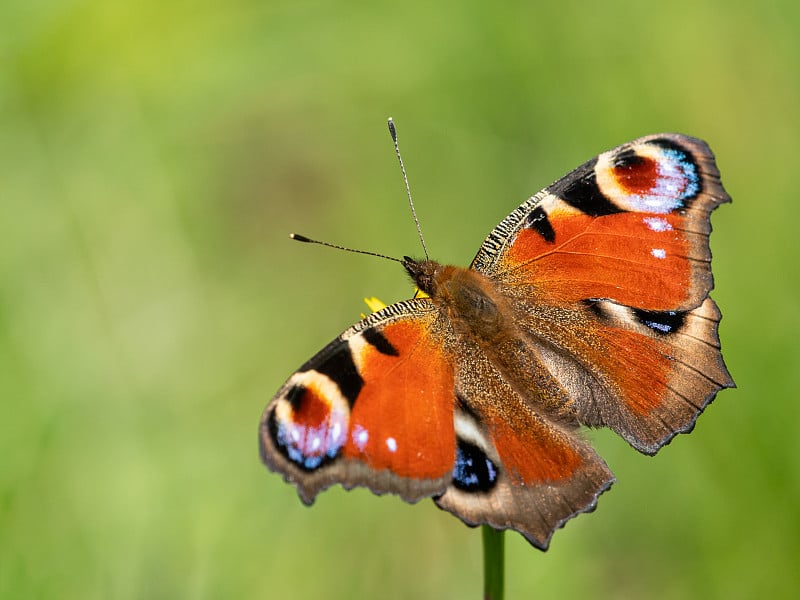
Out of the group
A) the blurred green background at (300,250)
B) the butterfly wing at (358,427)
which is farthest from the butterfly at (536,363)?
the blurred green background at (300,250)

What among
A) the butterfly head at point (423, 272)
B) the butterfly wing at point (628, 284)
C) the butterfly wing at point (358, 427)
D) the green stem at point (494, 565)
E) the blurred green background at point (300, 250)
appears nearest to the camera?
the butterfly wing at point (358, 427)

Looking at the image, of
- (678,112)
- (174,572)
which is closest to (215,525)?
(174,572)

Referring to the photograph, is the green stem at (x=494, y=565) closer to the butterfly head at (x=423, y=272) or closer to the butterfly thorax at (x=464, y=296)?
the butterfly thorax at (x=464, y=296)

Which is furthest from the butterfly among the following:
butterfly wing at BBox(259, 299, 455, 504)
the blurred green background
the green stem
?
the blurred green background

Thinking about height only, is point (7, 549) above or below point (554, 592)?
above

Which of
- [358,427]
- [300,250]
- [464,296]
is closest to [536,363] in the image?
[464,296]

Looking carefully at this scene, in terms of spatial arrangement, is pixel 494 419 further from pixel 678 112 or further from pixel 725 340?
pixel 678 112
